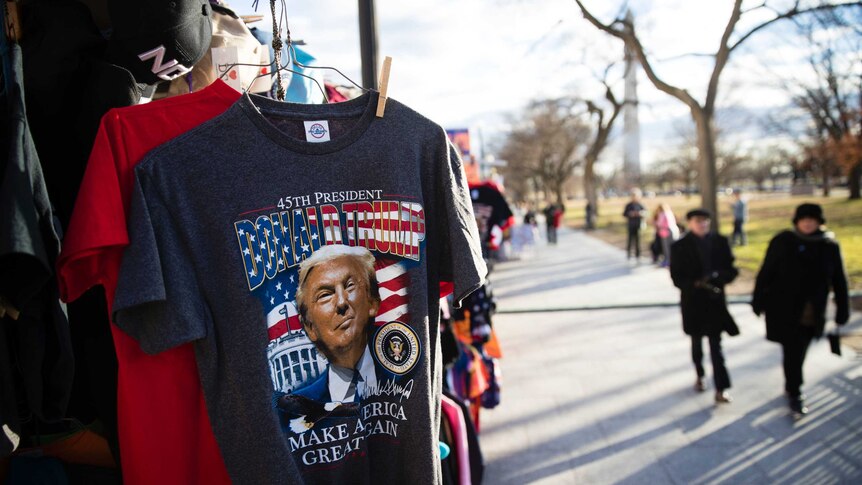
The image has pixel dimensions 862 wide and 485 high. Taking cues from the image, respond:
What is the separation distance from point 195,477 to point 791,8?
10703mm

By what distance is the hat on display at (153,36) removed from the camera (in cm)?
172

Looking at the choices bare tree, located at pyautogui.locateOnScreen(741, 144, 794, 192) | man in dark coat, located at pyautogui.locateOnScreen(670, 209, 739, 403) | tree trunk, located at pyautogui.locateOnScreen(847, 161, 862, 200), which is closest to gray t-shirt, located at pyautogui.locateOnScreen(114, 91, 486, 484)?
man in dark coat, located at pyautogui.locateOnScreen(670, 209, 739, 403)

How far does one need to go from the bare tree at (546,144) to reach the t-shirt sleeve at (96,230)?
40.4 metres

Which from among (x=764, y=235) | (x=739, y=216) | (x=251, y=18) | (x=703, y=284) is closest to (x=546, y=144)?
(x=764, y=235)

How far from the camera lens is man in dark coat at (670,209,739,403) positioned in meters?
5.73

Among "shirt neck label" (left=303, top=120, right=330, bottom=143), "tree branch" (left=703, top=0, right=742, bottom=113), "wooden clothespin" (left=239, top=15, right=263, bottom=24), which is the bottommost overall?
"shirt neck label" (left=303, top=120, right=330, bottom=143)

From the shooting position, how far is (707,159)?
432 inches

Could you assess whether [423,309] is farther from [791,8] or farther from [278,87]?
[791,8]

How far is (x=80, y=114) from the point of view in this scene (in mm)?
1676

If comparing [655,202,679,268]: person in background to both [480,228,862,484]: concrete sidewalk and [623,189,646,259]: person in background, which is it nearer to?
[623,189,646,259]: person in background

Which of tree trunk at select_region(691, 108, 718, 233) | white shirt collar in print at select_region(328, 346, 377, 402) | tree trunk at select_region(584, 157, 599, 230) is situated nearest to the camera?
white shirt collar in print at select_region(328, 346, 377, 402)

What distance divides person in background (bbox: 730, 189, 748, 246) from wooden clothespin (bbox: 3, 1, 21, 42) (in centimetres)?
1940

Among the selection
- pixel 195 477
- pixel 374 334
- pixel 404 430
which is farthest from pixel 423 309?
pixel 195 477

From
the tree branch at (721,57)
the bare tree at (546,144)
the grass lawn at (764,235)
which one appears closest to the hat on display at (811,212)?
the tree branch at (721,57)
